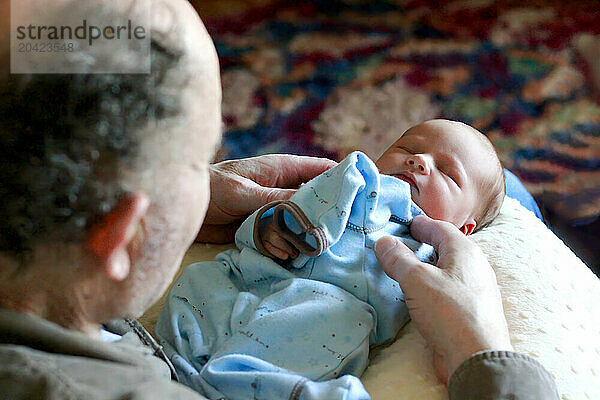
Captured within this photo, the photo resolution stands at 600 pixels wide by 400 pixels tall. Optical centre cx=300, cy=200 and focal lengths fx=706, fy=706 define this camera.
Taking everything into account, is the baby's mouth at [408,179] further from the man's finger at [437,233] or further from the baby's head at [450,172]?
the man's finger at [437,233]

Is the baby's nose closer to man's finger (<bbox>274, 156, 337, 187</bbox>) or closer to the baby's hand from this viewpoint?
man's finger (<bbox>274, 156, 337, 187</bbox>)

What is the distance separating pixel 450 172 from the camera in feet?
3.91

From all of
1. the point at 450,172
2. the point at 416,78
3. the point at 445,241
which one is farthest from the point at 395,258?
the point at 416,78

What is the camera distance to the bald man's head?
50cm

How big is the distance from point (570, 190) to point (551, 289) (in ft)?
4.08

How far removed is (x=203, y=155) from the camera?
61cm

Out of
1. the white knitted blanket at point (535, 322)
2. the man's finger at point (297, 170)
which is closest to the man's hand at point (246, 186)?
the man's finger at point (297, 170)

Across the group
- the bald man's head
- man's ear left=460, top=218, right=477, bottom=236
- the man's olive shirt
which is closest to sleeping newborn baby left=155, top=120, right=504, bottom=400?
man's ear left=460, top=218, right=477, bottom=236

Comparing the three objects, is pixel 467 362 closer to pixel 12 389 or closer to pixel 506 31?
pixel 12 389

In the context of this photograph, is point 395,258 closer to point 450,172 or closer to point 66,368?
point 450,172

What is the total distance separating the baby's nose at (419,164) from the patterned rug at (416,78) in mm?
1074

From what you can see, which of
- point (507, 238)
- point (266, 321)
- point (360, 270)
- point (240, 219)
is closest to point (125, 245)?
point (266, 321)

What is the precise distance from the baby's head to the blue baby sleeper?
0.36 ft

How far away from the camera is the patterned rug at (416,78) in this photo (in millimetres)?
2330
